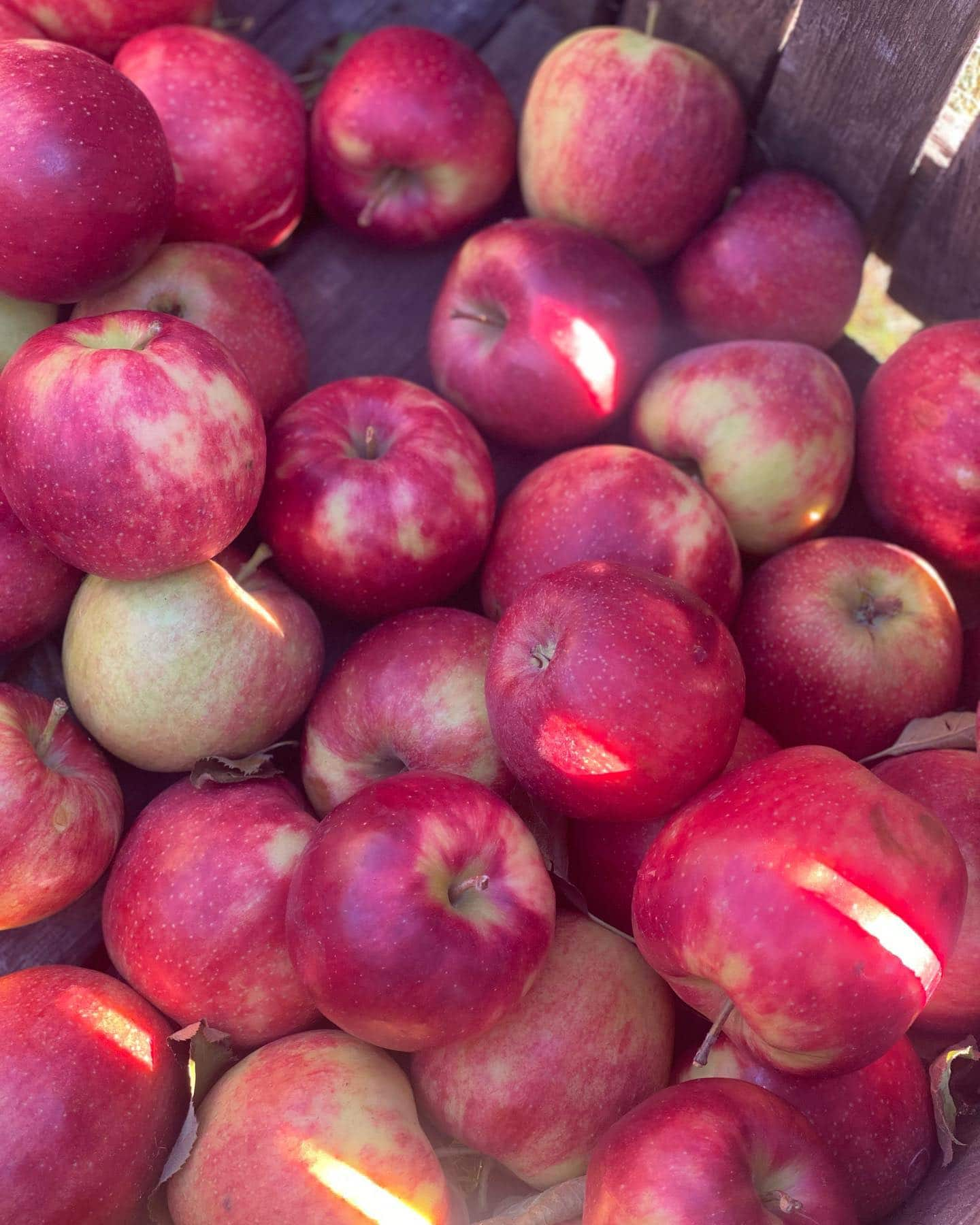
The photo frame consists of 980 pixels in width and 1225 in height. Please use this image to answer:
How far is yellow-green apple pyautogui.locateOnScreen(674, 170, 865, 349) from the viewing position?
1.74 m

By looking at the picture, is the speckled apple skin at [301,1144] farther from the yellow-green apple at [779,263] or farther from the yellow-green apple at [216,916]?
the yellow-green apple at [779,263]

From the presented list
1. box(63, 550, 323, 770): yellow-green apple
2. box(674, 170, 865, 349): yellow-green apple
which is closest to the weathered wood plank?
box(674, 170, 865, 349): yellow-green apple

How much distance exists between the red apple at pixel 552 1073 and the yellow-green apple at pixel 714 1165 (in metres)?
0.13

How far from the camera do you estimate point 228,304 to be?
1.59m

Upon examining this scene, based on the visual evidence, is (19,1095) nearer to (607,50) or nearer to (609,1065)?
(609,1065)

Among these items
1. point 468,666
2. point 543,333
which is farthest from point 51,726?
point 543,333

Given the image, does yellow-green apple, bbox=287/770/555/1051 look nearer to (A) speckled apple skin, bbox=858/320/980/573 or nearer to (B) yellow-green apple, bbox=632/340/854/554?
(B) yellow-green apple, bbox=632/340/854/554

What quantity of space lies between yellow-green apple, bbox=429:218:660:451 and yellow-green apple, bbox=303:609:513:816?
16.6 inches

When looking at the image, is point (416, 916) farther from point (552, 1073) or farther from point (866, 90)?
point (866, 90)

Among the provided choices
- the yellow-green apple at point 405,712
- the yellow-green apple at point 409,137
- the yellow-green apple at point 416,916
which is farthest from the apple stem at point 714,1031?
the yellow-green apple at point 409,137

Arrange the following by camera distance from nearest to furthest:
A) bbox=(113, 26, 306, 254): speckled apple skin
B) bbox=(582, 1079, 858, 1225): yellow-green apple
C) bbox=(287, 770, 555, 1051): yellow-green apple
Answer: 1. bbox=(582, 1079, 858, 1225): yellow-green apple
2. bbox=(287, 770, 555, 1051): yellow-green apple
3. bbox=(113, 26, 306, 254): speckled apple skin

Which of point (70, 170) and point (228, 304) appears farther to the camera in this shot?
point (228, 304)

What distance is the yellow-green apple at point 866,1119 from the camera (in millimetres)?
1234

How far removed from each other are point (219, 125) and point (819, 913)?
149 cm
